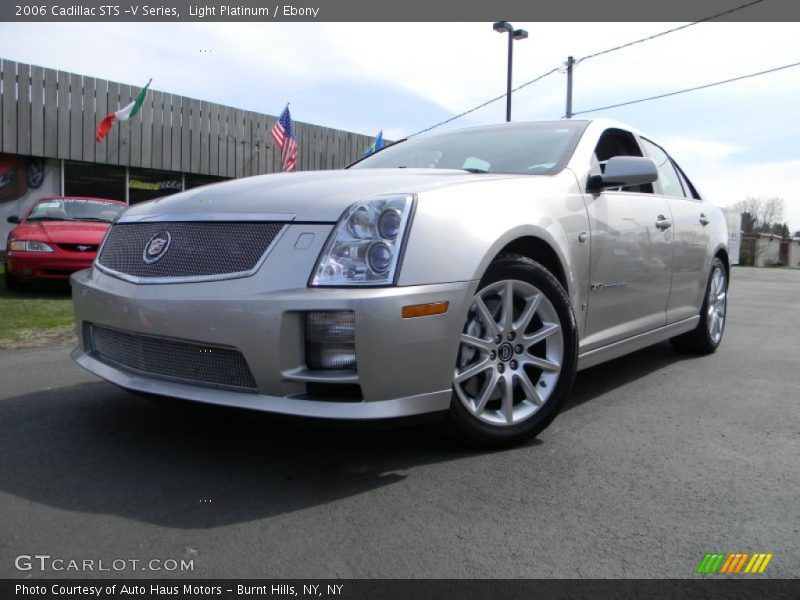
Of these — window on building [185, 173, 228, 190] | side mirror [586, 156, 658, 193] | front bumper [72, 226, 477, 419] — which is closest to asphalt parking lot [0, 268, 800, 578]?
front bumper [72, 226, 477, 419]

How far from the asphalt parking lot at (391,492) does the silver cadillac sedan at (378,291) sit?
180 millimetres

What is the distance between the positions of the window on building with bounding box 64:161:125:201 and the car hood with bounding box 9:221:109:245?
27.1ft

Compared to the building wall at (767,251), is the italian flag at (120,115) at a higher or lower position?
higher

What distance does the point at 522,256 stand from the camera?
2.82m

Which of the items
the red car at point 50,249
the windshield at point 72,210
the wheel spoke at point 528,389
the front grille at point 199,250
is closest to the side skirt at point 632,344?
the wheel spoke at point 528,389

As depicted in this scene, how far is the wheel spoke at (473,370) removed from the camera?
250 cm

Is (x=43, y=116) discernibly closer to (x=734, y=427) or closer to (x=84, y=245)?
(x=84, y=245)

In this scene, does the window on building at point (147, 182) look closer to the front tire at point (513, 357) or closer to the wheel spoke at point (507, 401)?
the front tire at point (513, 357)

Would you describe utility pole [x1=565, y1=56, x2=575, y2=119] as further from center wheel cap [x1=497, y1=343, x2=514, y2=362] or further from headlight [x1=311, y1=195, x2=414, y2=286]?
headlight [x1=311, y1=195, x2=414, y2=286]

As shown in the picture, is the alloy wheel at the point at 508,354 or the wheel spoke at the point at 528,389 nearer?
the alloy wheel at the point at 508,354

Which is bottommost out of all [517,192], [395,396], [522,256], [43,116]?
[395,396]

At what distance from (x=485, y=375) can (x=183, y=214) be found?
137 cm

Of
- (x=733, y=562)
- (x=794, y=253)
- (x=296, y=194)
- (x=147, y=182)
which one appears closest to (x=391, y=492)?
(x=733, y=562)
